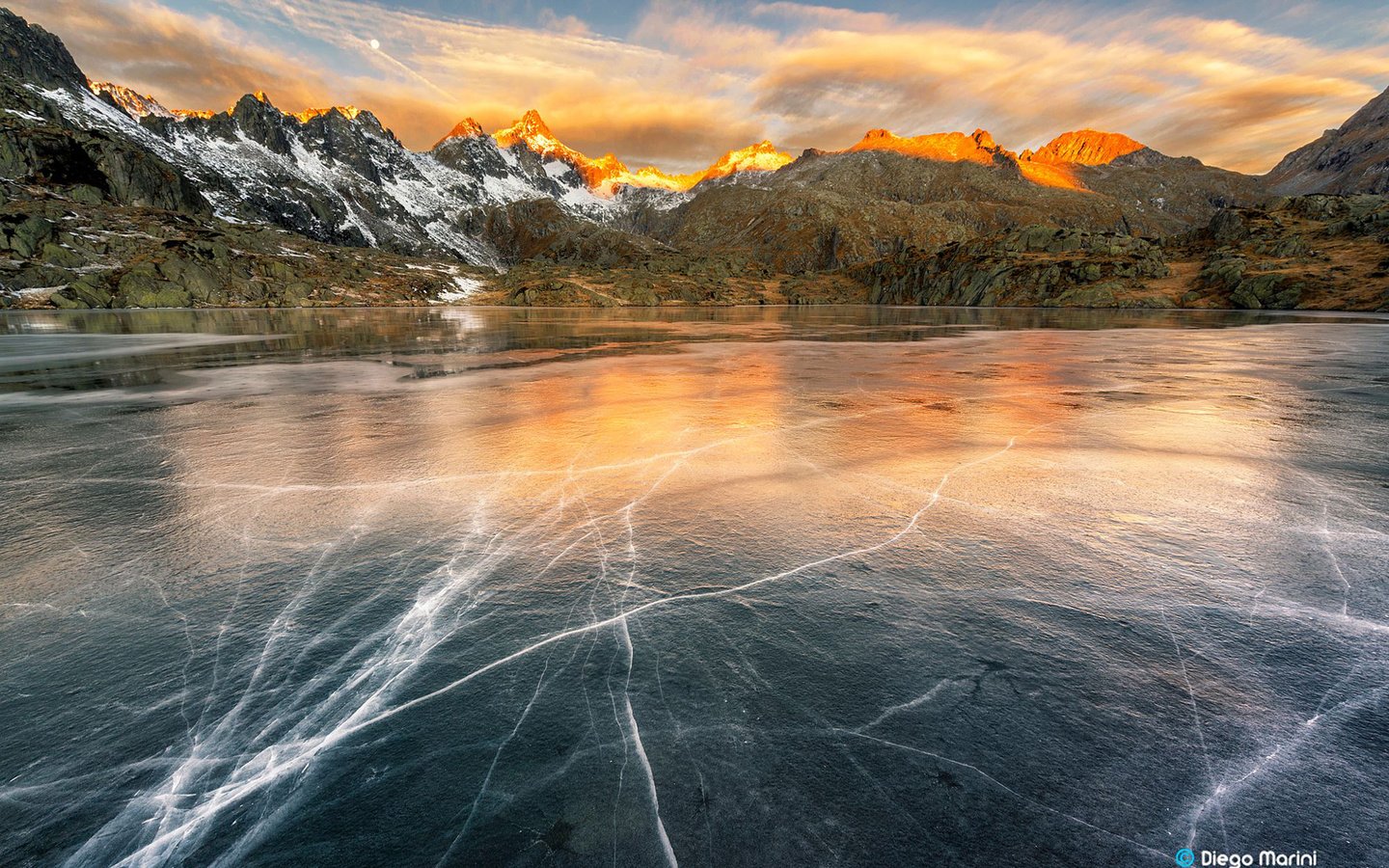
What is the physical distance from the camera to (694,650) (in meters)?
4.28

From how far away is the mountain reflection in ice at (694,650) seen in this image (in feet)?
9.67

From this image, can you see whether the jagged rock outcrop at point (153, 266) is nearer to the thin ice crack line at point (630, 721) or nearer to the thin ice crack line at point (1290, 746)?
the thin ice crack line at point (630, 721)

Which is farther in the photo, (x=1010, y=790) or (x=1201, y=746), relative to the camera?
(x=1201, y=746)

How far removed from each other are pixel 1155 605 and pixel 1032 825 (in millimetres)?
3008

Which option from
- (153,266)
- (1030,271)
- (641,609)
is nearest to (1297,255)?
(1030,271)

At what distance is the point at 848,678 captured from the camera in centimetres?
400

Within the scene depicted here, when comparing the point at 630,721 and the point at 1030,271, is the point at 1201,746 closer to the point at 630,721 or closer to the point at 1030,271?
the point at 630,721

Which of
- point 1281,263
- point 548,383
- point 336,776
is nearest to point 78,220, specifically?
point 548,383

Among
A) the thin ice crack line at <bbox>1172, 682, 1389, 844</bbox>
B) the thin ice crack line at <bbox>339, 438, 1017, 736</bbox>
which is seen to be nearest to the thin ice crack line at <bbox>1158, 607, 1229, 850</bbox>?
the thin ice crack line at <bbox>1172, 682, 1389, 844</bbox>

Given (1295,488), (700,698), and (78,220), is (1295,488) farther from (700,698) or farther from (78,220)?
(78,220)

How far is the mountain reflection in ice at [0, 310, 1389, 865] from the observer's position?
2.95 m

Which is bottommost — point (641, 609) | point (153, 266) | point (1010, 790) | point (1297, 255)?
point (1010, 790)

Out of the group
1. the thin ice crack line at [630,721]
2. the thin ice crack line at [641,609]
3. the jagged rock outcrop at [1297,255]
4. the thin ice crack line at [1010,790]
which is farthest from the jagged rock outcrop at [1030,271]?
the thin ice crack line at [1010,790]

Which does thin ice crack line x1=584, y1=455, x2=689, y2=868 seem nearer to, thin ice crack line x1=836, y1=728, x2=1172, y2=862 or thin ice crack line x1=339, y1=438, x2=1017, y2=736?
thin ice crack line x1=339, y1=438, x2=1017, y2=736
